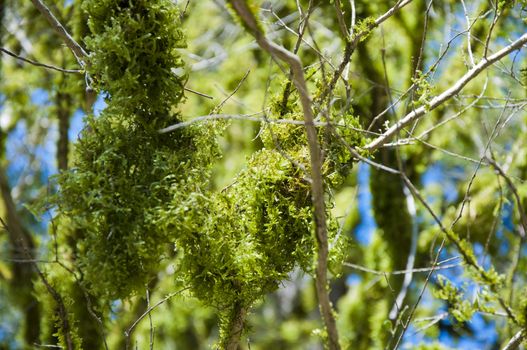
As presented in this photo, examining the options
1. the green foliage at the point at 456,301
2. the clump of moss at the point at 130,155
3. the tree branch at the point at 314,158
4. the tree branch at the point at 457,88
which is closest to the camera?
the tree branch at the point at 314,158

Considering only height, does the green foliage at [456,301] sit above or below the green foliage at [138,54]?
below

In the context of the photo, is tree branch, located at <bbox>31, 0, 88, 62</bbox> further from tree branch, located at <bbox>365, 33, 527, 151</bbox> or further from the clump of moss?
tree branch, located at <bbox>365, 33, 527, 151</bbox>

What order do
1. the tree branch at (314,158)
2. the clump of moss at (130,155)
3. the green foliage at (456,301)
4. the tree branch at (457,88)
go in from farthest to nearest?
the tree branch at (457,88)
the green foliage at (456,301)
the clump of moss at (130,155)
the tree branch at (314,158)

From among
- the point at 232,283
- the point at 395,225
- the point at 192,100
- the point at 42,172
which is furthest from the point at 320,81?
the point at 42,172

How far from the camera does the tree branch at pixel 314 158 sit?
1247 millimetres

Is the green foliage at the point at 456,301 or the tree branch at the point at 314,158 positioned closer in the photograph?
the tree branch at the point at 314,158

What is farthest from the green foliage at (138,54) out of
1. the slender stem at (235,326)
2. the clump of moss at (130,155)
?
the slender stem at (235,326)

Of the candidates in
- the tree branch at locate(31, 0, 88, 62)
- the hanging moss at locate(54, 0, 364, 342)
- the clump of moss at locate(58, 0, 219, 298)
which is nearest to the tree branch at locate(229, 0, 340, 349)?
the hanging moss at locate(54, 0, 364, 342)

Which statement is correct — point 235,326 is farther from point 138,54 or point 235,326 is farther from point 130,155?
point 138,54

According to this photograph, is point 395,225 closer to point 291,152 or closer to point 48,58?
point 291,152

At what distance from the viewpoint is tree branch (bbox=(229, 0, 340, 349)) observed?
1.25 m

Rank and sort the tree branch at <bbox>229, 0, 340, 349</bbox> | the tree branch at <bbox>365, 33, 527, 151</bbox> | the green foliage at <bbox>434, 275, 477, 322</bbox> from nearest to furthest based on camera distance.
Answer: the tree branch at <bbox>229, 0, 340, 349</bbox> → the green foliage at <bbox>434, 275, 477, 322</bbox> → the tree branch at <bbox>365, 33, 527, 151</bbox>

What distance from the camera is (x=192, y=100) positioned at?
560 cm

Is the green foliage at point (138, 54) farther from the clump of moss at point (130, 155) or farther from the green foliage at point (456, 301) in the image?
the green foliage at point (456, 301)
